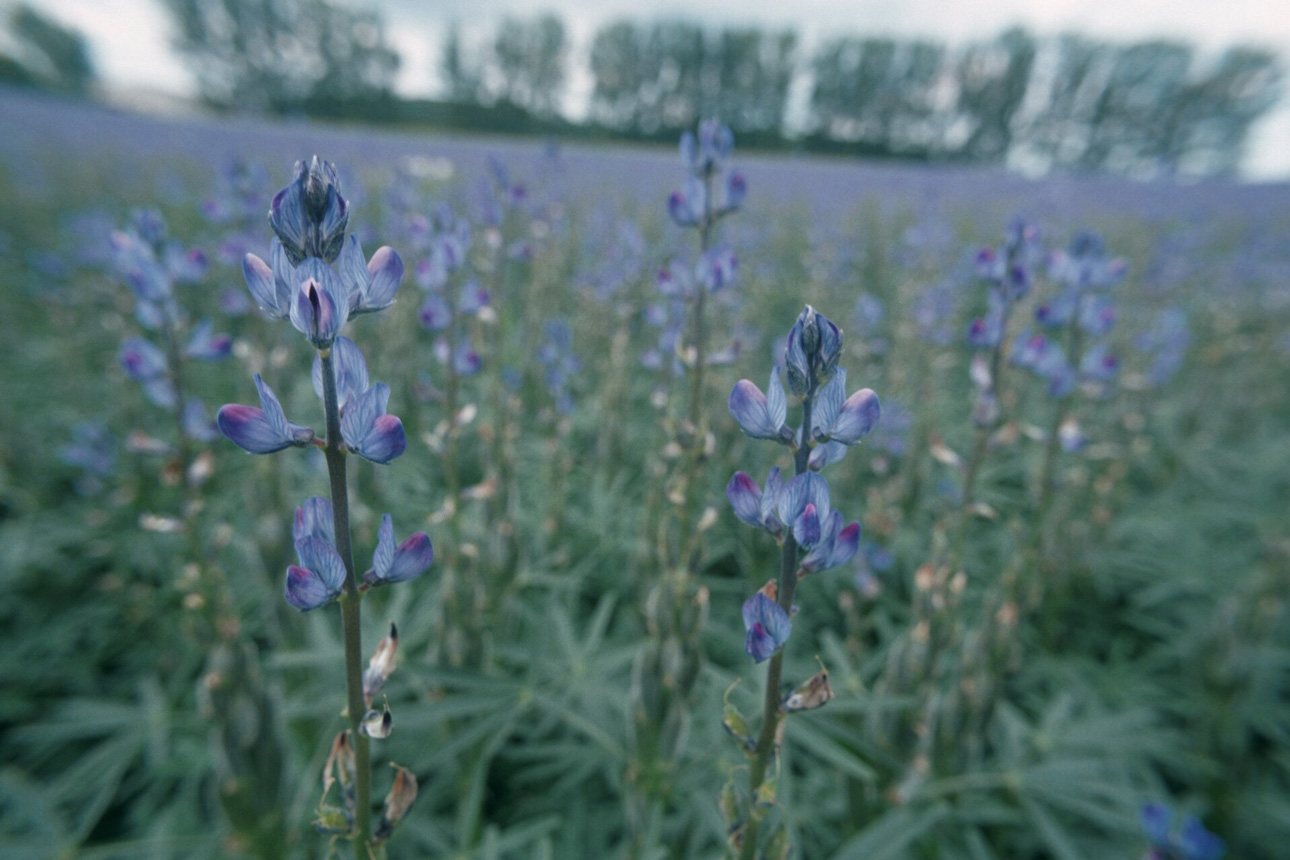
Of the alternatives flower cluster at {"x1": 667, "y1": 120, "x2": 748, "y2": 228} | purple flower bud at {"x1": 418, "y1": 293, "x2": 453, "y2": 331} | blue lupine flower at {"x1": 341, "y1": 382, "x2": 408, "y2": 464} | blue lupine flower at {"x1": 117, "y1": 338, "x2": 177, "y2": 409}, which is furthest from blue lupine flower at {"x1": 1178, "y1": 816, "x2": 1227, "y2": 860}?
blue lupine flower at {"x1": 117, "y1": 338, "x2": 177, "y2": 409}

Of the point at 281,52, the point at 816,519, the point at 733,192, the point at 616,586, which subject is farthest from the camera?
the point at 281,52

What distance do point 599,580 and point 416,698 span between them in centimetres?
105

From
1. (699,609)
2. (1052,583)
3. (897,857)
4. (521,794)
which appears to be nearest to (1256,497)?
(1052,583)

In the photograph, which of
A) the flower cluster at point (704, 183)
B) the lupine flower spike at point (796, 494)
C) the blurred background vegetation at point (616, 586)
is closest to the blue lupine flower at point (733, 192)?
the flower cluster at point (704, 183)

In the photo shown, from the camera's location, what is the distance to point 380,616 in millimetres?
2416

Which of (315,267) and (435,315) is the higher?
(315,267)

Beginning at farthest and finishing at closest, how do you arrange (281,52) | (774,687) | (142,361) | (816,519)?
(281,52) → (142,361) → (774,687) → (816,519)

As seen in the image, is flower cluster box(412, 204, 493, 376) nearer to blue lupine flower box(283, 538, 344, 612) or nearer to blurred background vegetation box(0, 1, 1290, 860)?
blurred background vegetation box(0, 1, 1290, 860)

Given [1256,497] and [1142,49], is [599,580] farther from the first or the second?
[1142,49]

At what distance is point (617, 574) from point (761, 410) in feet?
7.80

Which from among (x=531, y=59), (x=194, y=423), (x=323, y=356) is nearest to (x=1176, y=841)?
(x=323, y=356)

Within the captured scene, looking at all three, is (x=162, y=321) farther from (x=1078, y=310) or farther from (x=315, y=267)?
(x=1078, y=310)

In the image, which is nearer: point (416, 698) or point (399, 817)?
point (399, 817)

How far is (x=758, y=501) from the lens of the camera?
866mm
